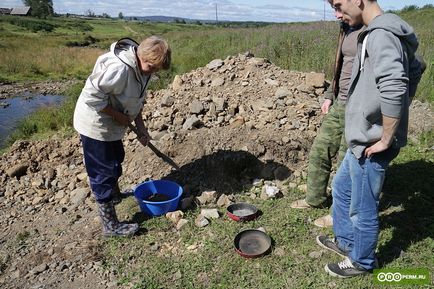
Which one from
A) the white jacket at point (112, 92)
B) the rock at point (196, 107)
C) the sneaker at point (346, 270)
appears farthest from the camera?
the rock at point (196, 107)

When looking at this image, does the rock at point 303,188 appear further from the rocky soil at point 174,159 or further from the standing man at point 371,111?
the standing man at point 371,111

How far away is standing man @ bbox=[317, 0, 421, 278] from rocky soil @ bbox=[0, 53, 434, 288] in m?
1.59

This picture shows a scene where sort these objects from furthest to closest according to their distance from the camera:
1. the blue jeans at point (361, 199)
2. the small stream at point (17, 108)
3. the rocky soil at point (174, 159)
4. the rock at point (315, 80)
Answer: the small stream at point (17, 108)
the rock at point (315, 80)
the rocky soil at point (174, 159)
the blue jeans at point (361, 199)

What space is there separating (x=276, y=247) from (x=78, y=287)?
1.65 metres

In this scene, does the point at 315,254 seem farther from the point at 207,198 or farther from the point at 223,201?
the point at 207,198

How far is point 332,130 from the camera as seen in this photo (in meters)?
3.19

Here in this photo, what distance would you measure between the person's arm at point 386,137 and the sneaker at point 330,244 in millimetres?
1096

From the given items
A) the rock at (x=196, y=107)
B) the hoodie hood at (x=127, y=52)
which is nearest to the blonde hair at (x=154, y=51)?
the hoodie hood at (x=127, y=52)

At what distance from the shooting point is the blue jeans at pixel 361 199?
2.26 meters

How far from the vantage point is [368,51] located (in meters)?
1.99

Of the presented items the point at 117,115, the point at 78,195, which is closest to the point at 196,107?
the point at 78,195

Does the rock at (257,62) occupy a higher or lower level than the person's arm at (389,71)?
lower

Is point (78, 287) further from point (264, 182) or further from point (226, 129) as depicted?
point (226, 129)

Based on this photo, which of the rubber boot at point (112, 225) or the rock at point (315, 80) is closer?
the rubber boot at point (112, 225)
